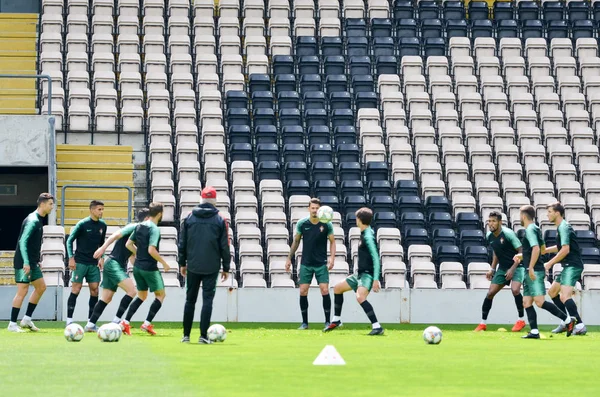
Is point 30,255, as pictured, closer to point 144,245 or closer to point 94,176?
point 144,245

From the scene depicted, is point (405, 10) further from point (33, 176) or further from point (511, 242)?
point (511, 242)

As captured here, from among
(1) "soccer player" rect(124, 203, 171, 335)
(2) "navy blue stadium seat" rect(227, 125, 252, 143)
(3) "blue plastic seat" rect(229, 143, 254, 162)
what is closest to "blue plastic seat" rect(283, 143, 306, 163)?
(3) "blue plastic seat" rect(229, 143, 254, 162)

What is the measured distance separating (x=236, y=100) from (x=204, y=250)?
1575 centimetres

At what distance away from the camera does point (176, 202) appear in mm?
26328

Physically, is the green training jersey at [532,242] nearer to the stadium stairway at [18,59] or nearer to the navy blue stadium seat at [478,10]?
the stadium stairway at [18,59]

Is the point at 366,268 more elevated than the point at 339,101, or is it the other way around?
the point at 339,101

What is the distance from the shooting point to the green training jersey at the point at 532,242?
1728 cm

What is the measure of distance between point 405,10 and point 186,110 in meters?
8.07

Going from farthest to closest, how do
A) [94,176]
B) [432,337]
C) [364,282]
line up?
[94,176]
[364,282]
[432,337]

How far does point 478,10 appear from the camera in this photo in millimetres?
34125

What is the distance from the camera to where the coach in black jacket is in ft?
45.9

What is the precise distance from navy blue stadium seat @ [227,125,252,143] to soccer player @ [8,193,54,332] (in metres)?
10.8

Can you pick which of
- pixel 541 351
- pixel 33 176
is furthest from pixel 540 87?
pixel 541 351

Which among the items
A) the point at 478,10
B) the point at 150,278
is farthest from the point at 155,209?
the point at 478,10
